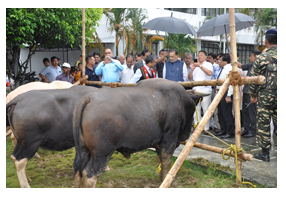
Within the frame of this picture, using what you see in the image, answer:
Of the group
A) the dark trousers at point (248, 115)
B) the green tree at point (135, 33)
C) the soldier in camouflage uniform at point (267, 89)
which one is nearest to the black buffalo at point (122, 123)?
the soldier in camouflage uniform at point (267, 89)

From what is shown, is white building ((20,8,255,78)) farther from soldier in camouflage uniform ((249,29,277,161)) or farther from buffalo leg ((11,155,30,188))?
soldier in camouflage uniform ((249,29,277,161))

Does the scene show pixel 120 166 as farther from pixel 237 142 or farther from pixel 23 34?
pixel 23 34

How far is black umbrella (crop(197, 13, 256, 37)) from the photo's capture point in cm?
784

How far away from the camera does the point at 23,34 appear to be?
24.8ft

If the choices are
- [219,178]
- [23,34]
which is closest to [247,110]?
[219,178]

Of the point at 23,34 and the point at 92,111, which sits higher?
the point at 23,34

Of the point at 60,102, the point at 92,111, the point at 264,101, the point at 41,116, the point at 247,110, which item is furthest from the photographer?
the point at 247,110

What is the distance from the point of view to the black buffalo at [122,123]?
2.99 m

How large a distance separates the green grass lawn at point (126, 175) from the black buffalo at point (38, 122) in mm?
635

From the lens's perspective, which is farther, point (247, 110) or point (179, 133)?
point (247, 110)

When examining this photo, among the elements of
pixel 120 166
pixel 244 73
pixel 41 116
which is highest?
pixel 244 73

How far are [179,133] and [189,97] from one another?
1.85ft

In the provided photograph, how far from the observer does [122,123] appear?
306 centimetres

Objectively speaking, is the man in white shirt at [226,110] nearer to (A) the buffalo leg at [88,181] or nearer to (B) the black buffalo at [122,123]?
(B) the black buffalo at [122,123]
